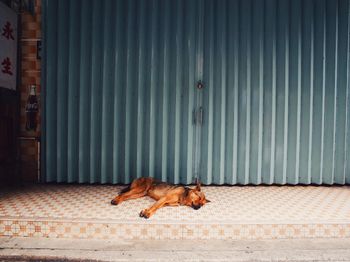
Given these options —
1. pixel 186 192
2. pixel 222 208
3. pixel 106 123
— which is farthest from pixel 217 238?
pixel 106 123

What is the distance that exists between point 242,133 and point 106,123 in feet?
6.52

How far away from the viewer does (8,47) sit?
3.83 metres

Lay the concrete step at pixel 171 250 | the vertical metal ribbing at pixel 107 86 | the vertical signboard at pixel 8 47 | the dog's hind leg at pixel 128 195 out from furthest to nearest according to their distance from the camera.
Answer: the vertical metal ribbing at pixel 107 86
the vertical signboard at pixel 8 47
the dog's hind leg at pixel 128 195
the concrete step at pixel 171 250

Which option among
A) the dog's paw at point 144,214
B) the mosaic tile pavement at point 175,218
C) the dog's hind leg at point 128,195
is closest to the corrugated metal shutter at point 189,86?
the dog's hind leg at point 128,195

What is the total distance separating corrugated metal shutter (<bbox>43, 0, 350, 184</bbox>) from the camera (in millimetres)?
4207

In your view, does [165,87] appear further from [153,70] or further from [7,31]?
[7,31]

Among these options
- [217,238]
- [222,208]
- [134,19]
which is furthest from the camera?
[134,19]

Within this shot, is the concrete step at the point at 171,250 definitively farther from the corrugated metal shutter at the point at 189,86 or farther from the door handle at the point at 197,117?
the door handle at the point at 197,117

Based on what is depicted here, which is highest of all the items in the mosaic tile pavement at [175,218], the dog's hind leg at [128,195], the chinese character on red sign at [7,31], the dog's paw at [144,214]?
the chinese character on red sign at [7,31]

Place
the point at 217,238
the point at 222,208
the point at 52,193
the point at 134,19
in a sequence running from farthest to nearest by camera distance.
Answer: the point at 134,19 → the point at 52,193 → the point at 222,208 → the point at 217,238

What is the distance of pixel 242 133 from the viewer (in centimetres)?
427

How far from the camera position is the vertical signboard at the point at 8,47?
3.70 m

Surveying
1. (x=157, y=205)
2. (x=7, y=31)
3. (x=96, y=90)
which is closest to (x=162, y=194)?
(x=157, y=205)

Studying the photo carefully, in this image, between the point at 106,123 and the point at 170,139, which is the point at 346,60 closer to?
the point at 170,139
